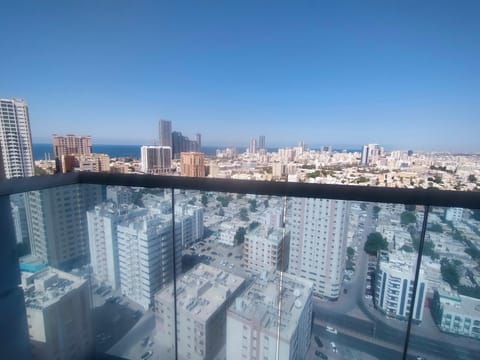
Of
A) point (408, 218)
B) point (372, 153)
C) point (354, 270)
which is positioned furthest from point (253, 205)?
point (372, 153)

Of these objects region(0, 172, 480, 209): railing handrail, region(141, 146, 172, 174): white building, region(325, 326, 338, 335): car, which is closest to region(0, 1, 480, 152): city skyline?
region(141, 146, 172, 174): white building

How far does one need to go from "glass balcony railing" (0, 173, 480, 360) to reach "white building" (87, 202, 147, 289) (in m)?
0.01

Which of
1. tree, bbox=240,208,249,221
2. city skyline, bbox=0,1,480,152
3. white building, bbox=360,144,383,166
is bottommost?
tree, bbox=240,208,249,221

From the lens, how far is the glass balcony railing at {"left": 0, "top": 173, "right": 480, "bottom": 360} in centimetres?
119

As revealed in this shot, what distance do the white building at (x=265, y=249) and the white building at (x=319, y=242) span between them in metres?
0.05

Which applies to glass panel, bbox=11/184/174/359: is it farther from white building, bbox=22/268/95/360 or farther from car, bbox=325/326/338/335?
car, bbox=325/326/338/335

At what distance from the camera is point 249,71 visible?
6.50 m

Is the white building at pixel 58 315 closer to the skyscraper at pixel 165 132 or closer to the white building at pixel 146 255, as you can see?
the white building at pixel 146 255

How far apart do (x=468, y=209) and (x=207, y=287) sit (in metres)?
1.54

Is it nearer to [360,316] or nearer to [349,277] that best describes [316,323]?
[360,316]

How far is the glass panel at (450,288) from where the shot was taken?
1.09 meters

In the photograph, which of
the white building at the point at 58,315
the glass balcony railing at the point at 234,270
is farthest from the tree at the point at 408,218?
the white building at the point at 58,315

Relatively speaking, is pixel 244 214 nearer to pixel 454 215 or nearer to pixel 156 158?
pixel 454 215

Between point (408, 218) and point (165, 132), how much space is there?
17.3 ft
